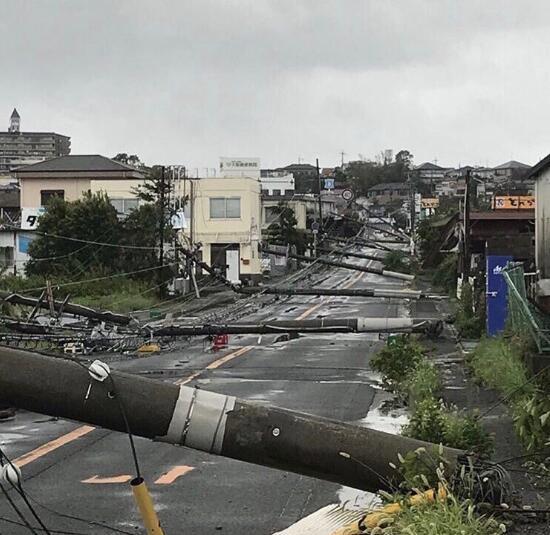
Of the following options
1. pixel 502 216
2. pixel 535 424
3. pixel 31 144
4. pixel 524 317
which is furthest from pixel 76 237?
pixel 31 144

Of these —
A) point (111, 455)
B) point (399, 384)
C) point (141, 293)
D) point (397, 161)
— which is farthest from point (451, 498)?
point (397, 161)

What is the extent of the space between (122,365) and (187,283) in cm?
2859

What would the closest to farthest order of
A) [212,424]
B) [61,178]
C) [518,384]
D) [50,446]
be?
[212,424], [50,446], [518,384], [61,178]

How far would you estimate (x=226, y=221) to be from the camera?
202ft

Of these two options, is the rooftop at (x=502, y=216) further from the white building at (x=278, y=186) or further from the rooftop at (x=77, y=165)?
the white building at (x=278, y=186)

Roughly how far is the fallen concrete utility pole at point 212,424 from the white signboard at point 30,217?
154 ft

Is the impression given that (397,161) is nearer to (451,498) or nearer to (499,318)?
(499,318)

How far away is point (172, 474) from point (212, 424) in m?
4.04

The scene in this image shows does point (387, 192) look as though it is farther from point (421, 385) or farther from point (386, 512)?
point (386, 512)

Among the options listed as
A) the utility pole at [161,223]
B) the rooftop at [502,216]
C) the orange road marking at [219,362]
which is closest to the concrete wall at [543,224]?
the orange road marking at [219,362]

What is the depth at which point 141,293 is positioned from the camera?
154 ft

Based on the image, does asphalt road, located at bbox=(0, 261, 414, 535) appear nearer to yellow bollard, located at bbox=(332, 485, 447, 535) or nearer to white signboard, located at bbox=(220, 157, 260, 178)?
yellow bollard, located at bbox=(332, 485, 447, 535)

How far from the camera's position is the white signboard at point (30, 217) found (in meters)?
55.5

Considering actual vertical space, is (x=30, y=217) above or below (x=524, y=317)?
above
